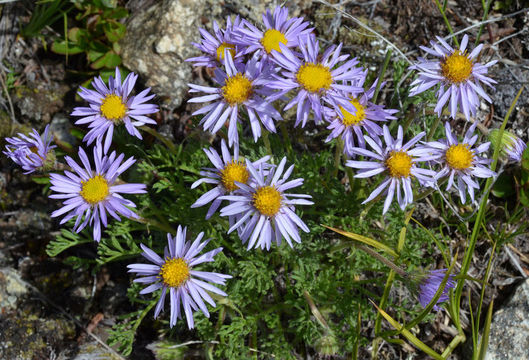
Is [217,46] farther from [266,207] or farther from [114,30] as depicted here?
[114,30]

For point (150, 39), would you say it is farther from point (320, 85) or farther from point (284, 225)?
point (284, 225)

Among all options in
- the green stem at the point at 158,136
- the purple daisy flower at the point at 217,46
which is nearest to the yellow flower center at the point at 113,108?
the green stem at the point at 158,136

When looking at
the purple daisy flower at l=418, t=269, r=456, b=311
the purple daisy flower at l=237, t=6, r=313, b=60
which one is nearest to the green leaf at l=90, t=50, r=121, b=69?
the purple daisy flower at l=237, t=6, r=313, b=60

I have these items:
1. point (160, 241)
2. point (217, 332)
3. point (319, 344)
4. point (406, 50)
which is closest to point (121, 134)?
point (160, 241)

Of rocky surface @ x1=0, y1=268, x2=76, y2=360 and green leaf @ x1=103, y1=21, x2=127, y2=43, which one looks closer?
rocky surface @ x1=0, y1=268, x2=76, y2=360

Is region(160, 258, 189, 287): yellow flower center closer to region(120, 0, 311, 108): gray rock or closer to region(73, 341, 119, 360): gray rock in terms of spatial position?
region(73, 341, 119, 360): gray rock

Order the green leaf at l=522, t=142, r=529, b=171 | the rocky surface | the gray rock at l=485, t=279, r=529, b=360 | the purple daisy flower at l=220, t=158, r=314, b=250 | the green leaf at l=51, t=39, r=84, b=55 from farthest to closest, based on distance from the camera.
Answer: the green leaf at l=51, t=39, r=84, b=55, the green leaf at l=522, t=142, r=529, b=171, the rocky surface, the gray rock at l=485, t=279, r=529, b=360, the purple daisy flower at l=220, t=158, r=314, b=250

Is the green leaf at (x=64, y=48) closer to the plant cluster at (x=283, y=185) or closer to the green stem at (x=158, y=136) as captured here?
the plant cluster at (x=283, y=185)
